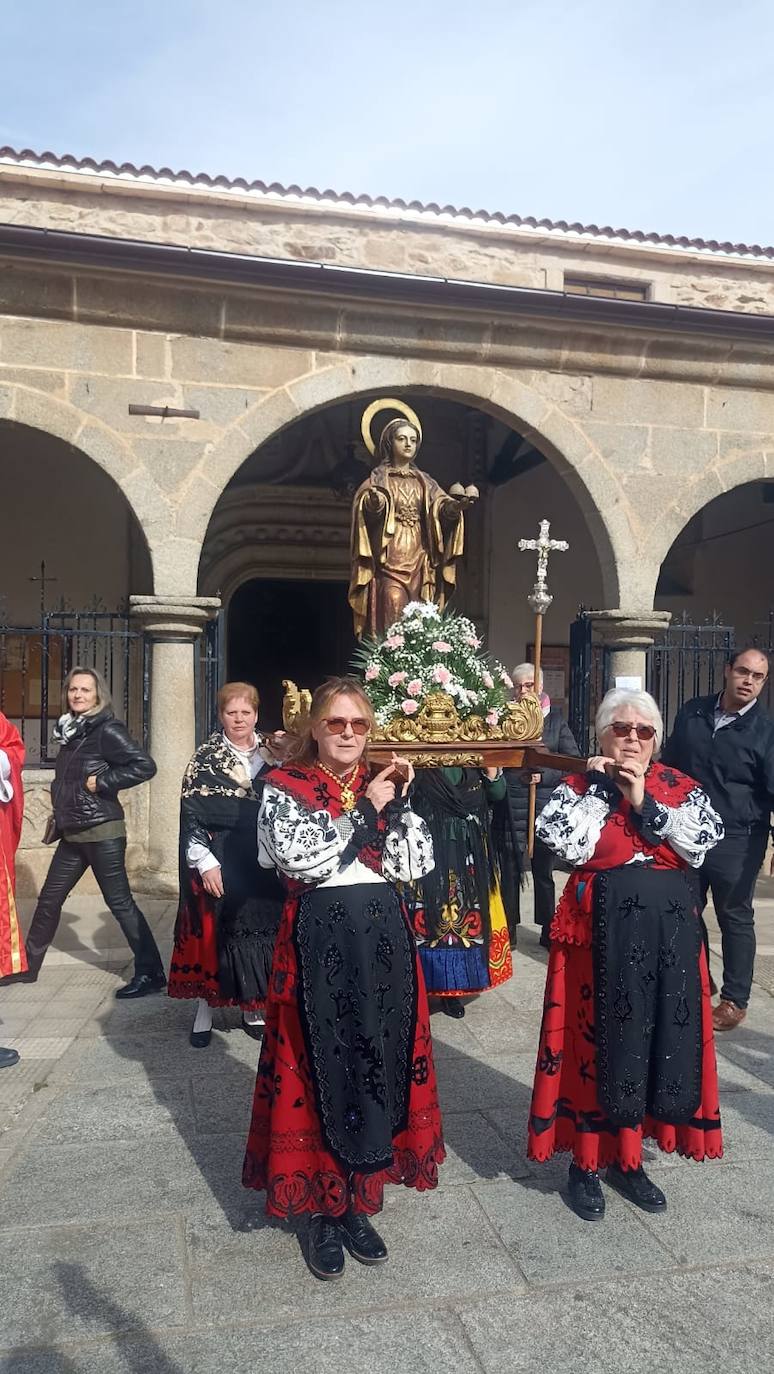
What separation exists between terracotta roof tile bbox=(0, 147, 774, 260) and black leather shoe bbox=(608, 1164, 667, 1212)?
904cm

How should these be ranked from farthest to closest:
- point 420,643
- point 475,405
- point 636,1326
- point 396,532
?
point 475,405 → point 396,532 → point 420,643 → point 636,1326

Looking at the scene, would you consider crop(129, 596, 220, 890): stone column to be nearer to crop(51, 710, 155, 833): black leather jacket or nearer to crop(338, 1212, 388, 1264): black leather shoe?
crop(51, 710, 155, 833): black leather jacket

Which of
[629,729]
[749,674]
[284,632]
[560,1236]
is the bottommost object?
[560,1236]

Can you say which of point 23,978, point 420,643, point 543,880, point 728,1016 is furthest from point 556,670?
point 23,978

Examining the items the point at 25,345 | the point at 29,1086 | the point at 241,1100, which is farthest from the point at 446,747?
the point at 25,345

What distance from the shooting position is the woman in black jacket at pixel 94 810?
4.79 metres

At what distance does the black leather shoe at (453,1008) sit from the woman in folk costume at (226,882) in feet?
3.63

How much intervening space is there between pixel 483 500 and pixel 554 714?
6.55 metres

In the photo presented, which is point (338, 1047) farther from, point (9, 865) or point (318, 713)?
point (9, 865)

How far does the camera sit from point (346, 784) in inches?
101

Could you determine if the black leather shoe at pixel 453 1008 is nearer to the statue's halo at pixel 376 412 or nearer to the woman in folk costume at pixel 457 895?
the woman in folk costume at pixel 457 895

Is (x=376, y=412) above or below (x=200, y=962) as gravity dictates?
above

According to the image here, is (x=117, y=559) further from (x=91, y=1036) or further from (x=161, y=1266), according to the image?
(x=161, y=1266)

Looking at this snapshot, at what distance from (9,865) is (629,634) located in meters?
5.42
